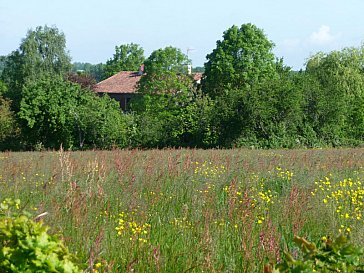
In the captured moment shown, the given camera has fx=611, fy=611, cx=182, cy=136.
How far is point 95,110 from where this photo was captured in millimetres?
34281

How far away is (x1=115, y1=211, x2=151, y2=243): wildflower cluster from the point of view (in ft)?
17.4

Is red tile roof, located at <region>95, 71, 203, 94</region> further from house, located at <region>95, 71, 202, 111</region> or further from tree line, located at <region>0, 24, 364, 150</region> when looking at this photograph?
tree line, located at <region>0, 24, 364, 150</region>

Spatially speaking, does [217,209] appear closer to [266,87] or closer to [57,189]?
[57,189]

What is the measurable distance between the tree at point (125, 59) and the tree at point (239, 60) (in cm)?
4525

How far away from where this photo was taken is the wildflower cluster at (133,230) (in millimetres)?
5297

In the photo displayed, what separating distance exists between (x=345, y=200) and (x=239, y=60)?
44784 mm

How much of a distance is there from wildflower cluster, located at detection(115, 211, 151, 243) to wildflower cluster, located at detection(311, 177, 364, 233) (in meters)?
1.89

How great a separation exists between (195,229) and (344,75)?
145ft

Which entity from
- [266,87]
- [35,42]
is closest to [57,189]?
[266,87]

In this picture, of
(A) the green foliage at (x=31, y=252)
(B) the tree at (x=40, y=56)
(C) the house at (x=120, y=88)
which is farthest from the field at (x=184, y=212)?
(C) the house at (x=120, y=88)

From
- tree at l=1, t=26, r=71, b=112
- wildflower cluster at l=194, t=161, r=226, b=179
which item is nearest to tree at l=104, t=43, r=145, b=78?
tree at l=1, t=26, r=71, b=112

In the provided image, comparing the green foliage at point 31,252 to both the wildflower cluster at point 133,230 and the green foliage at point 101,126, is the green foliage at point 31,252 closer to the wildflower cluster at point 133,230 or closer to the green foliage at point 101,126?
the wildflower cluster at point 133,230

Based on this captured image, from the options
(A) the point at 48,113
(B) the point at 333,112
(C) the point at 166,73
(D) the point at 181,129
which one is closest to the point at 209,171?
(D) the point at 181,129

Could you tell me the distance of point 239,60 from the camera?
169 ft
